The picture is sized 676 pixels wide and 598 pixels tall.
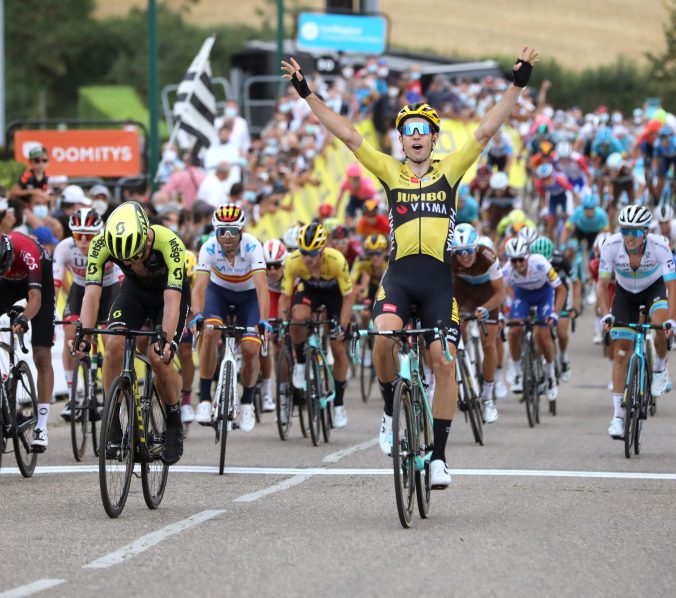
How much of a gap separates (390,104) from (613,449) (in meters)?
20.2

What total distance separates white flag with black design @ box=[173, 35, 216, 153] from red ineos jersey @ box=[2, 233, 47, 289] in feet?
39.7

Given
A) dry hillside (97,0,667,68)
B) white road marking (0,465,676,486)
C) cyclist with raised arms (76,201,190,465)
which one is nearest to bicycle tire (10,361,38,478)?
white road marking (0,465,676,486)

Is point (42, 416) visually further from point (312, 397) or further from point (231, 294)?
point (312, 397)

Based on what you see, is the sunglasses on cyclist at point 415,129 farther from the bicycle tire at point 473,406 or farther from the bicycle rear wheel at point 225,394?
the bicycle tire at point 473,406

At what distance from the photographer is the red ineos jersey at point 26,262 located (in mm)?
12031

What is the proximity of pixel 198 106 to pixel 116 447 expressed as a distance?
15483mm

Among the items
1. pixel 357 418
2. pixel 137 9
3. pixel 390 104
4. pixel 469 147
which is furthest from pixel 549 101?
pixel 469 147

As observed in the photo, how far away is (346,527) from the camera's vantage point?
9.31 meters

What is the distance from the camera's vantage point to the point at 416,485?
9.52 meters

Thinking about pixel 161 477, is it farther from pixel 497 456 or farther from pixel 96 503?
pixel 497 456

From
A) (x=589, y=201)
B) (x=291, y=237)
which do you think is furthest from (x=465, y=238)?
(x=589, y=201)

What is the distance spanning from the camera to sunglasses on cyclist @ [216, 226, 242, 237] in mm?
13070

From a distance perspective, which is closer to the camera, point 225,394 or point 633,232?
point 225,394

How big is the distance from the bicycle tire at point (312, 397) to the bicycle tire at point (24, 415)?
2.85 meters
